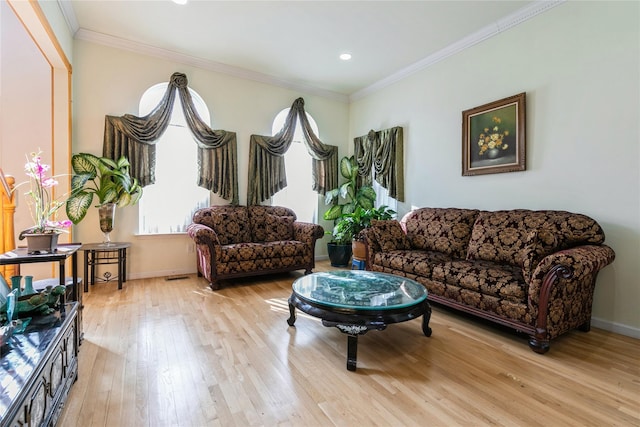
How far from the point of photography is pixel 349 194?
5238mm

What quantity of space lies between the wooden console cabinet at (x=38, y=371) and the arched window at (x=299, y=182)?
3716 millimetres

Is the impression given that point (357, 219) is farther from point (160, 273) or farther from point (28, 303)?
point (28, 303)

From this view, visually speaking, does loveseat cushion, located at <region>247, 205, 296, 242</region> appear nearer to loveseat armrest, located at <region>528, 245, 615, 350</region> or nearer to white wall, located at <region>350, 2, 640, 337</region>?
white wall, located at <region>350, 2, 640, 337</region>

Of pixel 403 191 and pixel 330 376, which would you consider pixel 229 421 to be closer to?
pixel 330 376

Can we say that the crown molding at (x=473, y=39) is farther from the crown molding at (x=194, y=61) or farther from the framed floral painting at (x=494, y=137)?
the crown molding at (x=194, y=61)

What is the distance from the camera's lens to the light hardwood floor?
159 cm

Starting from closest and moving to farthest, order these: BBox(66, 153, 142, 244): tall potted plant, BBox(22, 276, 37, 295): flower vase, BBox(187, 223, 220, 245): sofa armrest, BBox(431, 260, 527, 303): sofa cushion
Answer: BBox(22, 276, 37, 295): flower vase
BBox(431, 260, 527, 303): sofa cushion
BBox(66, 153, 142, 244): tall potted plant
BBox(187, 223, 220, 245): sofa armrest

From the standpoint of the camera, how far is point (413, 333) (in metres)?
2.58

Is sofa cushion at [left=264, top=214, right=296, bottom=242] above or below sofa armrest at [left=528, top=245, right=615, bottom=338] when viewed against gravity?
above

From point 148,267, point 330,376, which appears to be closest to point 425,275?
point 330,376

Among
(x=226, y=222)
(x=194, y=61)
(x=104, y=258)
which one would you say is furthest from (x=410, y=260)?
(x=194, y=61)

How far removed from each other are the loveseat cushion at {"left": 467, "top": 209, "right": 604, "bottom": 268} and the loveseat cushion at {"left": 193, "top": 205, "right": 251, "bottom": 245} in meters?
2.89

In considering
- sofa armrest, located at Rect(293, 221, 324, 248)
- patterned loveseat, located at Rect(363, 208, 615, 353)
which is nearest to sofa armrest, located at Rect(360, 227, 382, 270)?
patterned loveseat, located at Rect(363, 208, 615, 353)

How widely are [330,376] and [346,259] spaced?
3156 millimetres
